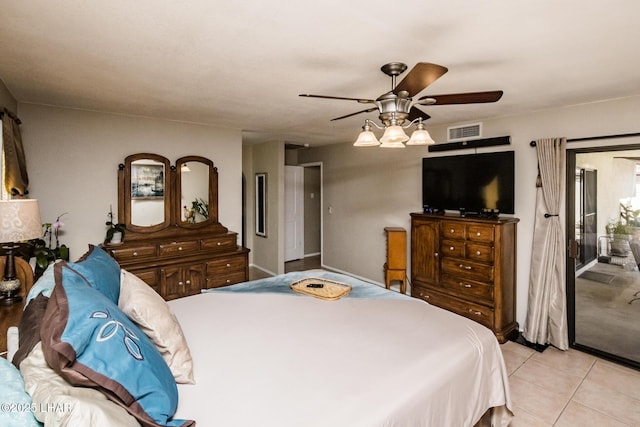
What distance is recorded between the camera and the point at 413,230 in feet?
14.3

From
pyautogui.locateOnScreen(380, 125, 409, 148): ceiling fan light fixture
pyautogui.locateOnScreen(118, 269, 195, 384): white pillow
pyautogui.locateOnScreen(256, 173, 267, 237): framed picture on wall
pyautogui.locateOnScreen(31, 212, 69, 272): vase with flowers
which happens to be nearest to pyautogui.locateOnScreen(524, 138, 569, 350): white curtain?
pyautogui.locateOnScreen(380, 125, 409, 148): ceiling fan light fixture

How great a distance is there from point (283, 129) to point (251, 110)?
117cm

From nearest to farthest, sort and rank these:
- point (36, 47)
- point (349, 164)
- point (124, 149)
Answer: point (36, 47) → point (124, 149) → point (349, 164)

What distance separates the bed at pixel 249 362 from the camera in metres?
1.04

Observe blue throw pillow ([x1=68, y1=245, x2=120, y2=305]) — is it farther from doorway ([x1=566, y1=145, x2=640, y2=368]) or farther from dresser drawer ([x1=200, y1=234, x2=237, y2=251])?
doorway ([x1=566, y1=145, x2=640, y2=368])

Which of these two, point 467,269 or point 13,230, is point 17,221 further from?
point 467,269

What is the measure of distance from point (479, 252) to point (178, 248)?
3448mm

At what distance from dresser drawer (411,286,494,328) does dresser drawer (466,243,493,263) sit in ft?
1.72

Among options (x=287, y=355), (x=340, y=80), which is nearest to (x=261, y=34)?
(x=340, y=80)

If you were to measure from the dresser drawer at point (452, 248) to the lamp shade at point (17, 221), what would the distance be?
3814 mm

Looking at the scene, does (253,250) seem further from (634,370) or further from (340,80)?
(634,370)

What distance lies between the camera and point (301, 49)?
2.03 metres

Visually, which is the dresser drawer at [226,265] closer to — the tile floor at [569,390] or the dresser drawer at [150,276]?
the dresser drawer at [150,276]

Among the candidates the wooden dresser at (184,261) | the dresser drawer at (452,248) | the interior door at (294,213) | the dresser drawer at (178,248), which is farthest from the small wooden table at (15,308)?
the interior door at (294,213)
